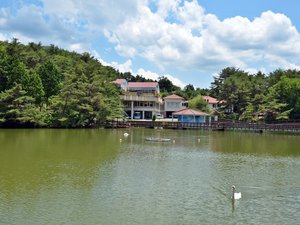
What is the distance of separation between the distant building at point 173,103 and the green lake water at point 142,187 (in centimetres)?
5862

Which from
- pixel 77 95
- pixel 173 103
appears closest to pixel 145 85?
pixel 173 103

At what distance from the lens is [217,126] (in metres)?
75.2

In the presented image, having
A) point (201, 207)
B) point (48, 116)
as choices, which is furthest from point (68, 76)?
point (201, 207)

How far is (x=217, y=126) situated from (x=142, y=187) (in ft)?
179

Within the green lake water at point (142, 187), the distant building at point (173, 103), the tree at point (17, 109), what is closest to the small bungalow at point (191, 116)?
the distant building at point (173, 103)

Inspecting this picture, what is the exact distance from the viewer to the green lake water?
16.6 m

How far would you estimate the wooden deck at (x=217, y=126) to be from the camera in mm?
70438

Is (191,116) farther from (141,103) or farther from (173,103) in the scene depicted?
(173,103)

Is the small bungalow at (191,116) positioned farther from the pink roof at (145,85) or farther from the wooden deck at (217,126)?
the pink roof at (145,85)

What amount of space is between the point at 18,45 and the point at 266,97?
45488 mm

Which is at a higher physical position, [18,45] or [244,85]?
[18,45]

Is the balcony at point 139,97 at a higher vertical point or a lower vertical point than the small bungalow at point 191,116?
higher

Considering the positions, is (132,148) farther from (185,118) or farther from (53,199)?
(185,118)

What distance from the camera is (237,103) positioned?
82.8 meters
